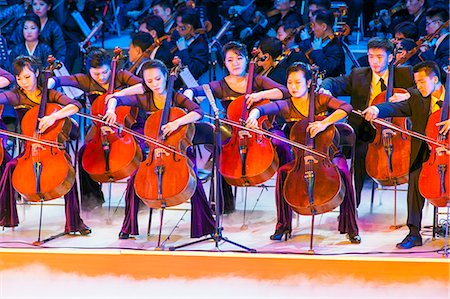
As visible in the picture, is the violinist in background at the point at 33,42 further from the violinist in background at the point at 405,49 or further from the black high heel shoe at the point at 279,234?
the violinist in background at the point at 405,49

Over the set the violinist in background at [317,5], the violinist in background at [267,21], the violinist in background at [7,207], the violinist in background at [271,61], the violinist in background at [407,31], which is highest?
the violinist in background at [317,5]

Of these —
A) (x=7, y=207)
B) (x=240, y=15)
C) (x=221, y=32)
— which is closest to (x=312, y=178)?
(x=7, y=207)

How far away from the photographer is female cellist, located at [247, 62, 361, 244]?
5332mm

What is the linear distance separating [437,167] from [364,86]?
0.87 metres

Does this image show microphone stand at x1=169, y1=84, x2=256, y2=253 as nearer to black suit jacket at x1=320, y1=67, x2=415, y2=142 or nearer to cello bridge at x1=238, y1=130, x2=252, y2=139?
cello bridge at x1=238, y1=130, x2=252, y2=139

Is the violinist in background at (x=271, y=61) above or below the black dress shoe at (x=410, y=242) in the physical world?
above

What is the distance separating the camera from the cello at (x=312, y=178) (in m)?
5.13

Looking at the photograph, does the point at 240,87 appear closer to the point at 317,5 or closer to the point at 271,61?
the point at 271,61

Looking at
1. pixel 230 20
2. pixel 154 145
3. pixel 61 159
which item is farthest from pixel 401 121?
pixel 230 20

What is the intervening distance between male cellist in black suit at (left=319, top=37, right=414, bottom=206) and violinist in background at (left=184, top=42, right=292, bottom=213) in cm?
28

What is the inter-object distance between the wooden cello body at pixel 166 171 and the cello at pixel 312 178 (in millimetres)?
540

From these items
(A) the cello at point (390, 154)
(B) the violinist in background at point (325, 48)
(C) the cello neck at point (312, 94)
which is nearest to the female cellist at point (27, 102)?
(C) the cello neck at point (312, 94)

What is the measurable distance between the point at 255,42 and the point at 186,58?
2.88ft

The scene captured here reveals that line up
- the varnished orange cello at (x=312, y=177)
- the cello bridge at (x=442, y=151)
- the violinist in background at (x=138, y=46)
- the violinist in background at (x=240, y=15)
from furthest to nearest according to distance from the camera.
A: 1. the violinist in background at (x=240, y=15)
2. the violinist in background at (x=138, y=46)
3. the varnished orange cello at (x=312, y=177)
4. the cello bridge at (x=442, y=151)
